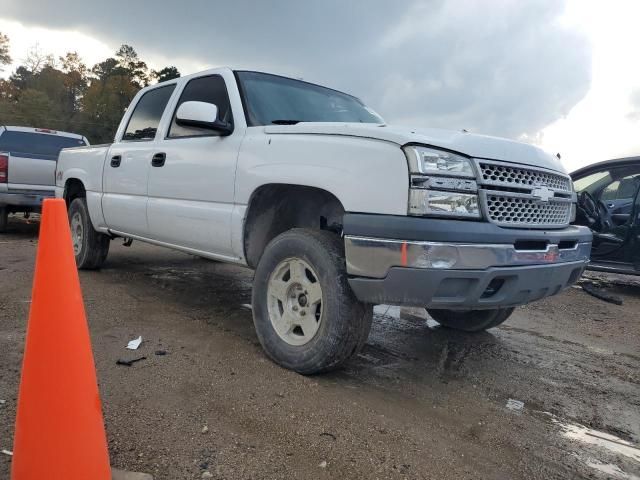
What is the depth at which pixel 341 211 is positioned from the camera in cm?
332

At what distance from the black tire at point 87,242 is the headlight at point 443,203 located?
4.45 meters

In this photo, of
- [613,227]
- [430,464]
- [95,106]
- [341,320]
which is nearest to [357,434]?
[430,464]

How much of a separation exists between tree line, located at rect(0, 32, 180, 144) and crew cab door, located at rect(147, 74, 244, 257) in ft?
140

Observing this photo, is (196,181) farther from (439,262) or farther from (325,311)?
(439,262)

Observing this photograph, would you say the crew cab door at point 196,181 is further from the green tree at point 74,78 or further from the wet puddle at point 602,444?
the green tree at point 74,78

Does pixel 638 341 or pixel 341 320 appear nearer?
pixel 341 320

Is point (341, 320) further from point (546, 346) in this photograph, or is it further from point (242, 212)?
point (546, 346)

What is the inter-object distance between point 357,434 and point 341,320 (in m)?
0.63

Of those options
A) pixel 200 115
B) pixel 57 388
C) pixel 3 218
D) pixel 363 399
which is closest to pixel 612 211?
pixel 363 399

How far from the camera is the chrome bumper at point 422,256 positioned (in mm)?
2540

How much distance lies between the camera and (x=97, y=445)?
188cm

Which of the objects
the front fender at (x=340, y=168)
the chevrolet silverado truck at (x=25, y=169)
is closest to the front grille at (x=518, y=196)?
the front fender at (x=340, y=168)

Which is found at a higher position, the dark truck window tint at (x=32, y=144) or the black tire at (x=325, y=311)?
the dark truck window tint at (x=32, y=144)

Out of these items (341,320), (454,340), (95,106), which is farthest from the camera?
(95,106)
